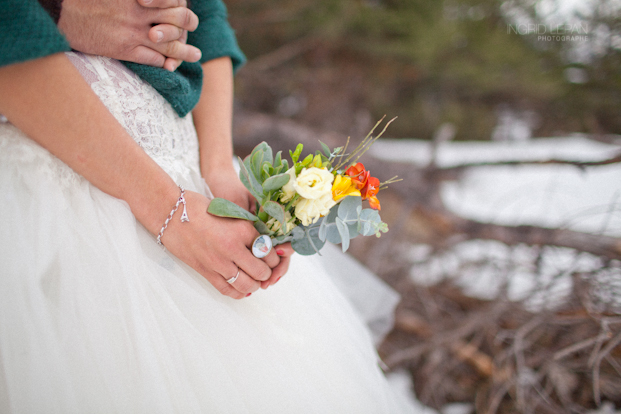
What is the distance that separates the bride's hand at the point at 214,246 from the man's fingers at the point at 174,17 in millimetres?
336

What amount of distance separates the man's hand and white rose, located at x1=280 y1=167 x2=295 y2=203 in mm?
343

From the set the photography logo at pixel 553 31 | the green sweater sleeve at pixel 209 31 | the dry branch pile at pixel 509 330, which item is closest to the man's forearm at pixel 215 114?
the green sweater sleeve at pixel 209 31

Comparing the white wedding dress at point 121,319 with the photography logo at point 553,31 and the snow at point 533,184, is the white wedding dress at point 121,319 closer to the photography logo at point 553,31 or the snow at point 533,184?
the snow at point 533,184

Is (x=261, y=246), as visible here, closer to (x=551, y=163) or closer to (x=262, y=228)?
(x=262, y=228)

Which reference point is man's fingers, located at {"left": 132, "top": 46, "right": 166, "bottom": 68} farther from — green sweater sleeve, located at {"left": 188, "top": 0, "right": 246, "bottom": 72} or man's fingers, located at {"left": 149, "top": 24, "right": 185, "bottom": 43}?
green sweater sleeve, located at {"left": 188, "top": 0, "right": 246, "bottom": 72}

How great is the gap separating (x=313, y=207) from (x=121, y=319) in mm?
363

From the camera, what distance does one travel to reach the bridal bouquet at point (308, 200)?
51 cm

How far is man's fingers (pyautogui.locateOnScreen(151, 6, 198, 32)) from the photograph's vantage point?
0.57 metres

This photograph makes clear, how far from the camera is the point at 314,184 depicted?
489 mm

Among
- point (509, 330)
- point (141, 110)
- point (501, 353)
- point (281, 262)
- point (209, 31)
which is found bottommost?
point (501, 353)

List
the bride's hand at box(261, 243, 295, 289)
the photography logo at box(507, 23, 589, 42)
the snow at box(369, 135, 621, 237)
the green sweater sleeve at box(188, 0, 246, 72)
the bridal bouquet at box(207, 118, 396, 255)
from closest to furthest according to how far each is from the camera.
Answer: the bridal bouquet at box(207, 118, 396, 255)
the bride's hand at box(261, 243, 295, 289)
the green sweater sleeve at box(188, 0, 246, 72)
the snow at box(369, 135, 621, 237)
the photography logo at box(507, 23, 589, 42)

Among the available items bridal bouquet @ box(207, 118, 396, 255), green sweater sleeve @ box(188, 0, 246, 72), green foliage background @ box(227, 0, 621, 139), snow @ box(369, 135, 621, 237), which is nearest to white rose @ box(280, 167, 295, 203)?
bridal bouquet @ box(207, 118, 396, 255)

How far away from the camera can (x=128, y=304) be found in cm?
50

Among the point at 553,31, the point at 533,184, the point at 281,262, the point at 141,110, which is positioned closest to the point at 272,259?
the point at 281,262
